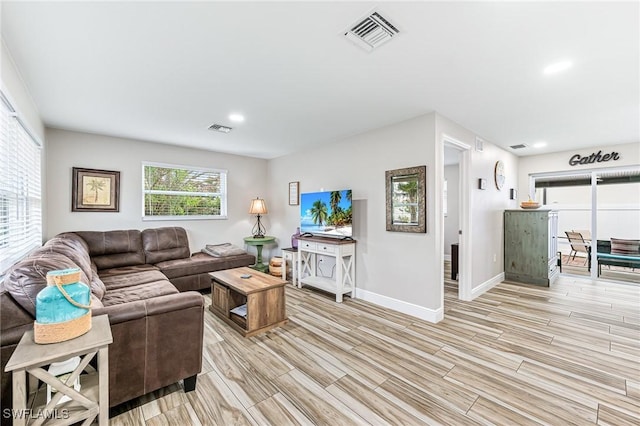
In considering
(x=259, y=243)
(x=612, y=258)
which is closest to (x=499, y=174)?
(x=612, y=258)

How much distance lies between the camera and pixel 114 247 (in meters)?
3.89

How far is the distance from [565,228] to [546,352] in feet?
14.0

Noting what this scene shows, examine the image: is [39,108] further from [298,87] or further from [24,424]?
[24,424]

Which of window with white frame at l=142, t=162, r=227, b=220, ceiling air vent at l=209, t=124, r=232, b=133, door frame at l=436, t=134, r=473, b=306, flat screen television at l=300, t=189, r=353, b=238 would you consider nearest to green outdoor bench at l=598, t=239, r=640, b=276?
door frame at l=436, t=134, r=473, b=306

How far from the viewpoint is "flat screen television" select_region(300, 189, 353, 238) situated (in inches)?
151

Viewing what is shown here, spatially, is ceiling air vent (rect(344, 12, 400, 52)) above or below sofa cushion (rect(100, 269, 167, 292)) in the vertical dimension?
above

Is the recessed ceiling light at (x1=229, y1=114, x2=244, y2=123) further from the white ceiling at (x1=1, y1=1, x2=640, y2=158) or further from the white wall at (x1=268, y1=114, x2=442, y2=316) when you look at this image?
the white wall at (x1=268, y1=114, x2=442, y2=316)

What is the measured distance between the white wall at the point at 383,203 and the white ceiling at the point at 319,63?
1.05ft

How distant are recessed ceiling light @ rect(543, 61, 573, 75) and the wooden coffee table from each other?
3078 millimetres

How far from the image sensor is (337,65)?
6.95 ft

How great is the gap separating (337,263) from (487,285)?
8.44 feet

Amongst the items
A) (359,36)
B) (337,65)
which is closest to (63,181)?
(337,65)

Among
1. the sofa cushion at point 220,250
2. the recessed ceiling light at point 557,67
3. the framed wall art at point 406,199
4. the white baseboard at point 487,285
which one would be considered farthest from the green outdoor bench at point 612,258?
the sofa cushion at point 220,250

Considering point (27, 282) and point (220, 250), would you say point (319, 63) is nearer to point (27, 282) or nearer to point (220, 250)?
point (27, 282)
